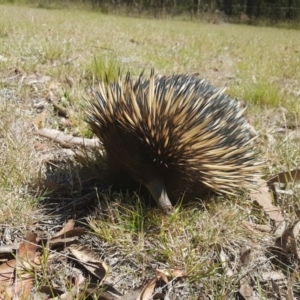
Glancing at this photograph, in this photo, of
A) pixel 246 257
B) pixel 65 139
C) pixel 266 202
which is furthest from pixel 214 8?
pixel 246 257

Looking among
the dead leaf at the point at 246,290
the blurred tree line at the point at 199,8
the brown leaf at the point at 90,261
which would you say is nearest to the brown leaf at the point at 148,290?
the brown leaf at the point at 90,261

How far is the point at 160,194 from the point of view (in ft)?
6.06

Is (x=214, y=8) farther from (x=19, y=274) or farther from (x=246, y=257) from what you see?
(x=19, y=274)

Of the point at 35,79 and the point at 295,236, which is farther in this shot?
the point at 35,79

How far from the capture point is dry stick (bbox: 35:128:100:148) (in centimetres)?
263

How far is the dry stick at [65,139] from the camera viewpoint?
2.63 meters

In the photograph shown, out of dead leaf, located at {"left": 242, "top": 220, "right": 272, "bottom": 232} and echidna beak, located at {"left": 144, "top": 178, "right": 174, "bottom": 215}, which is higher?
echidna beak, located at {"left": 144, "top": 178, "right": 174, "bottom": 215}

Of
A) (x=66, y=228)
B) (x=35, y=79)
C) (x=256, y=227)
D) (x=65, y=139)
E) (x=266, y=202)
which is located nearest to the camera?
(x=66, y=228)

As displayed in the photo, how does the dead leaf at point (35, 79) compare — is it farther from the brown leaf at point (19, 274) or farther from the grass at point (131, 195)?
the brown leaf at point (19, 274)

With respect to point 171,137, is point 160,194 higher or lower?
lower

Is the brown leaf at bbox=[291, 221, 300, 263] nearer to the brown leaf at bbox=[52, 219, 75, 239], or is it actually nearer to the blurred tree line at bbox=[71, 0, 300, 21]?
the brown leaf at bbox=[52, 219, 75, 239]

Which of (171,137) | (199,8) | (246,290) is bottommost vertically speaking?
(246,290)

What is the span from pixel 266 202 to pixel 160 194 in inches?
25.4

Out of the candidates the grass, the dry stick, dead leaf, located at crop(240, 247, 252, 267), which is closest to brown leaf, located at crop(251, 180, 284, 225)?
the grass
